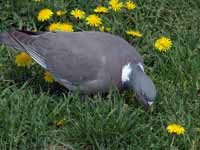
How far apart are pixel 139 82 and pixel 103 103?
295 mm

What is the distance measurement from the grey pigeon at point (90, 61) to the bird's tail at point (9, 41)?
4 centimetres

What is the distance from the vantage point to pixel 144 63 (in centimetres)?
536

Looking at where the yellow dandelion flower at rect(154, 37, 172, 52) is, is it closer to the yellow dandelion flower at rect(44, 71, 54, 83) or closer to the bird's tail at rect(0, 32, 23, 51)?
the yellow dandelion flower at rect(44, 71, 54, 83)

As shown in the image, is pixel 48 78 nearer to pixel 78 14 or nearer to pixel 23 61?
pixel 23 61

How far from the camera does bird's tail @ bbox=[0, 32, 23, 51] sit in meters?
4.99

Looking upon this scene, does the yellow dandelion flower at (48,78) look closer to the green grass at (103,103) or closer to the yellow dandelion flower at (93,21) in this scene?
the green grass at (103,103)

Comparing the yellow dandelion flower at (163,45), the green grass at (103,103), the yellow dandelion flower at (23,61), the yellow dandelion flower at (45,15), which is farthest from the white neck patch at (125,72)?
the yellow dandelion flower at (45,15)

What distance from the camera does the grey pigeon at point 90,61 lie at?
4.70m

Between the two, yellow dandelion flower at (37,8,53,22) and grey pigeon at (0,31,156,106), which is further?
yellow dandelion flower at (37,8,53,22)

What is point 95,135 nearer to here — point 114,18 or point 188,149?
point 188,149

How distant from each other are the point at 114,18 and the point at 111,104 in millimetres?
1269

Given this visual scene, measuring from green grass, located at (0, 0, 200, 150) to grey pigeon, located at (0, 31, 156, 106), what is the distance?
10cm

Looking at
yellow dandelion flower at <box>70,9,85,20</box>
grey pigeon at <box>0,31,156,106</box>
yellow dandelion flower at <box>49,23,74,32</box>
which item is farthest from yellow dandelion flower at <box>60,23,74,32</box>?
grey pigeon at <box>0,31,156,106</box>

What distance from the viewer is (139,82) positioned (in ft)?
15.4
